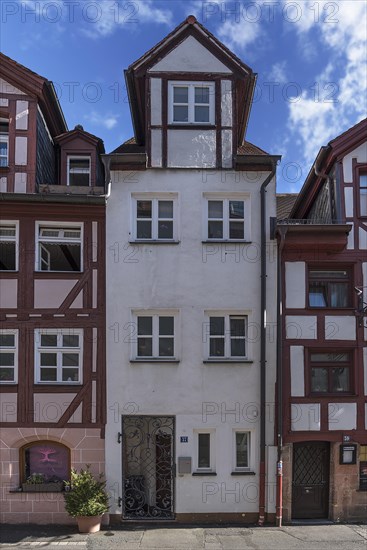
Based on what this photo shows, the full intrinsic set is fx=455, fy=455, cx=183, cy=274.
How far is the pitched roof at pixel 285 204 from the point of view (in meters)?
19.2

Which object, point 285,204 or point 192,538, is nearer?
point 192,538

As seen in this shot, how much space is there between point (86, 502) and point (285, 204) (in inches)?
556

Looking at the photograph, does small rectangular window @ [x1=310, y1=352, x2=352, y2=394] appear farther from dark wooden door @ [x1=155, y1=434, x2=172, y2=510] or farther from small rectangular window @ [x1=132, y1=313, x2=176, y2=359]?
dark wooden door @ [x1=155, y1=434, x2=172, y2=510]

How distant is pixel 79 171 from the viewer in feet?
49.2

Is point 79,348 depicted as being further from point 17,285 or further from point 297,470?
point 297,470

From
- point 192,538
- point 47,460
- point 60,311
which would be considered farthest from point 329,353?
point 47,460

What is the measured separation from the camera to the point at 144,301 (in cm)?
1273

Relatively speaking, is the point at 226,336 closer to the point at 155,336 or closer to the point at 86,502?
the point at 155,336

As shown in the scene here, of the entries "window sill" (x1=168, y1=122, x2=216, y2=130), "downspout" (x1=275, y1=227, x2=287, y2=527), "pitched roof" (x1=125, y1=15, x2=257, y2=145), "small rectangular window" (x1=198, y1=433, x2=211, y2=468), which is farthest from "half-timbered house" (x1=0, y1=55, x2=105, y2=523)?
"downspout" (x1=275, y1=227, x2=287, y2=527)

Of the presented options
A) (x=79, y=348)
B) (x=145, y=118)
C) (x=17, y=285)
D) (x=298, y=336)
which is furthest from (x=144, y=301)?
(x=145, y=118)

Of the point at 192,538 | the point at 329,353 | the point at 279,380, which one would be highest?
the point at 329,353

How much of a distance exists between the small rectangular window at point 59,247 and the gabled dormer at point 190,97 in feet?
10.1

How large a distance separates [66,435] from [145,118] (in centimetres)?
928

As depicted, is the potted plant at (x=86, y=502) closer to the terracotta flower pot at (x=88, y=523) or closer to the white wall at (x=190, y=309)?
the terracotta flower pot at (x=88, y=523)
